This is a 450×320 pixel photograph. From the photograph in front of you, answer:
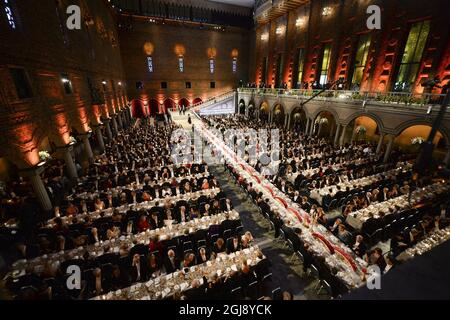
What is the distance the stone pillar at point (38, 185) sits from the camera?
9170 mm

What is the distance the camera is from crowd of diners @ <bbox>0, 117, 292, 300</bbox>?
6.17m

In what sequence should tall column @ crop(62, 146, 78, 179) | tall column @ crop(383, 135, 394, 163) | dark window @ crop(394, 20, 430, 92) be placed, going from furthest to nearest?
1. dark window @ crop(394, 20, 430, 92)
2. tall column @ crop(383, 135, 394, 163)
3. tall column @ crop(62, 146, 78, 179)

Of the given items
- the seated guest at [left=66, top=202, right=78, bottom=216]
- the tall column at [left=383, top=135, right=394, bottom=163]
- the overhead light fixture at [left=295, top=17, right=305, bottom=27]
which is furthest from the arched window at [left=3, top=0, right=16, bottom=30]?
the overhead light fixture at [left=295, top=17, right=305, bottom=27]

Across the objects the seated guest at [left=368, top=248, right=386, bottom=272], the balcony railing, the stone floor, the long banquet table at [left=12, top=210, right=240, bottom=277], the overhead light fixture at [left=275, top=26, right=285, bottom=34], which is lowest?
the stone floor

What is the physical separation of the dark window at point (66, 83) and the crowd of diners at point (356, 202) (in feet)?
37.7

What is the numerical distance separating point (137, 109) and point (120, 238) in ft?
111

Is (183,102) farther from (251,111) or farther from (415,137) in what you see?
(415,137)

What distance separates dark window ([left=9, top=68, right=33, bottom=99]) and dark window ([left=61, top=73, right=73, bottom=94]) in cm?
366

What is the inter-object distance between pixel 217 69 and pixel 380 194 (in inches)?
1385

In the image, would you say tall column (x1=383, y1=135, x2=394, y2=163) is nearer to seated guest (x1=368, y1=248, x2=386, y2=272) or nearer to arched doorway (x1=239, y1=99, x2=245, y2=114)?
seated guest (x1=368, y1=248, x2=386, y2=272)

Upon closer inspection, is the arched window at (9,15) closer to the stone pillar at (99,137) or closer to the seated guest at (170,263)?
the stone pillar at (99,137)

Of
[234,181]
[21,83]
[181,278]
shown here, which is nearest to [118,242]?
[181,278]

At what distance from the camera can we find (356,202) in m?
10.0
